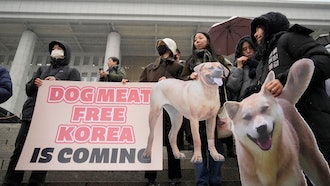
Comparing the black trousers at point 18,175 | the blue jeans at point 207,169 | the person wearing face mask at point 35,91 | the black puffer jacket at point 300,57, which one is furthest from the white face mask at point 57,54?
the black puffer jacket at point 300,57

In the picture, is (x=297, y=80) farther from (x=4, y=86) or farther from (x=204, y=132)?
(x=4, y=86)

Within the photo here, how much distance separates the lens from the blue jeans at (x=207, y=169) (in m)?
2.47

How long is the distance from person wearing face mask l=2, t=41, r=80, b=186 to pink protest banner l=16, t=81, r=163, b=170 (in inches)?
4.5

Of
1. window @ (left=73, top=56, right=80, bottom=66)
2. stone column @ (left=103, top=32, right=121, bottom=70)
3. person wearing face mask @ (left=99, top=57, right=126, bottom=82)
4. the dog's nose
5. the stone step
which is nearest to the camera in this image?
the dog's nose

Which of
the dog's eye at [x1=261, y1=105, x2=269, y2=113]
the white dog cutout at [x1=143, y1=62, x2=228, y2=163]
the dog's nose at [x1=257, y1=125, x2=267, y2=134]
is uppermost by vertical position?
the white dog cutout at [x1=143, y1=62, x2=228, y2=163]

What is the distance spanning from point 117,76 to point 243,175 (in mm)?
2940

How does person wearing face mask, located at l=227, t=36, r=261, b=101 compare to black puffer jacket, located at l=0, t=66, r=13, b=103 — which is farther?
black puffer jacket, located at l=0, t=66, r=13, b=103

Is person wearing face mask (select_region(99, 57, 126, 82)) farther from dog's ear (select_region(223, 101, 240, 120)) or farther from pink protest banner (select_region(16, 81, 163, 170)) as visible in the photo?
dog's ear (select_region(223, 101, 240, 120))

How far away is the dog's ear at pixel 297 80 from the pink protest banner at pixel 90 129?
1.58 meters

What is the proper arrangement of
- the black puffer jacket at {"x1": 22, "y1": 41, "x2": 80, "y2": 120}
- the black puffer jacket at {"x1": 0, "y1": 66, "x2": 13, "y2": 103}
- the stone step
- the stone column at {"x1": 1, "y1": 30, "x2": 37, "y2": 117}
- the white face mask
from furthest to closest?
the stone column at {"x1": 1, "y1": 30, "x2": 37, "y2": 117} → the white face mask → the black puffer jacket at {"x1": 22, "y1": 41, "x2": 80, "y2": 120} → the stone step → the black puffer jacket at {"x1": 0, "y1": 66, "x2": 13, "y2": 103}

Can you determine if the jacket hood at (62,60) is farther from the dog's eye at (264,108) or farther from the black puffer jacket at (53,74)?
the dog's eye at (264,108)

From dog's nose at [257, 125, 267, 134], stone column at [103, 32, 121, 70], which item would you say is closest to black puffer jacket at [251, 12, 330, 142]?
dog's nose at [257, 125, 267, 134]

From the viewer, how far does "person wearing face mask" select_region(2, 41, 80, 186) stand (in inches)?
108

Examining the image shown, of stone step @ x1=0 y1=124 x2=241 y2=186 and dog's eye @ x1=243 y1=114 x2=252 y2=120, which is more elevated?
dog's eye @ x1=243 y1=114 x2=252 y2=120
